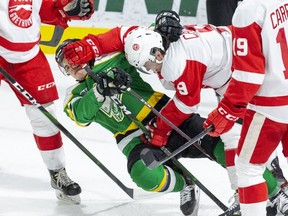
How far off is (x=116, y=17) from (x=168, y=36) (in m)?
2.37

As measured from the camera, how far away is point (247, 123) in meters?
2.52

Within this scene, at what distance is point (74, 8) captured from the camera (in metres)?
3.18

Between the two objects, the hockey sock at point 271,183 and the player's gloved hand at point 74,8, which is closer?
the hockey sock at point 271,183

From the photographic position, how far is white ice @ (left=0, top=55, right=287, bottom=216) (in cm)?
314

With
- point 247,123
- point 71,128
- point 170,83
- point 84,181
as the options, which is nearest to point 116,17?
point 71,128

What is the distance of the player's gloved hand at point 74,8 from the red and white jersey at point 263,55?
3.04ft

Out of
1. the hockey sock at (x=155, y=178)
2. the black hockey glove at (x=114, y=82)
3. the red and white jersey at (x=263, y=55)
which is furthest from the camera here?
the hockey sock at (x=155, y=178)

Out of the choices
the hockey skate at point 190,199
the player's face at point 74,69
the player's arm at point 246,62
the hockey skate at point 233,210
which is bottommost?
the hockey skate at point 190,199

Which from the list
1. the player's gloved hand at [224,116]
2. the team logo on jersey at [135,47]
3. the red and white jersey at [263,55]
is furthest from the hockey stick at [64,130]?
the red and white jersey at [263,55]

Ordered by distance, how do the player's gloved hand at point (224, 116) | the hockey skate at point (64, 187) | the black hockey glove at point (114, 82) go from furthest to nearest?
the hockey skate at point (64, 187) → the black hockey glove at point (114, 82) → the player's gloved hand at point (224, 116)

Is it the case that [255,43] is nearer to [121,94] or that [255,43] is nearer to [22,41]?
[121,94]

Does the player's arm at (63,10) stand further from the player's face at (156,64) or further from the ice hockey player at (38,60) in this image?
the player's face at (156,64)

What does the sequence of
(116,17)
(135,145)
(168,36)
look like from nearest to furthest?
(168,36)
(135,145)
(116,17)

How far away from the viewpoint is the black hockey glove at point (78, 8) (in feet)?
10.4
